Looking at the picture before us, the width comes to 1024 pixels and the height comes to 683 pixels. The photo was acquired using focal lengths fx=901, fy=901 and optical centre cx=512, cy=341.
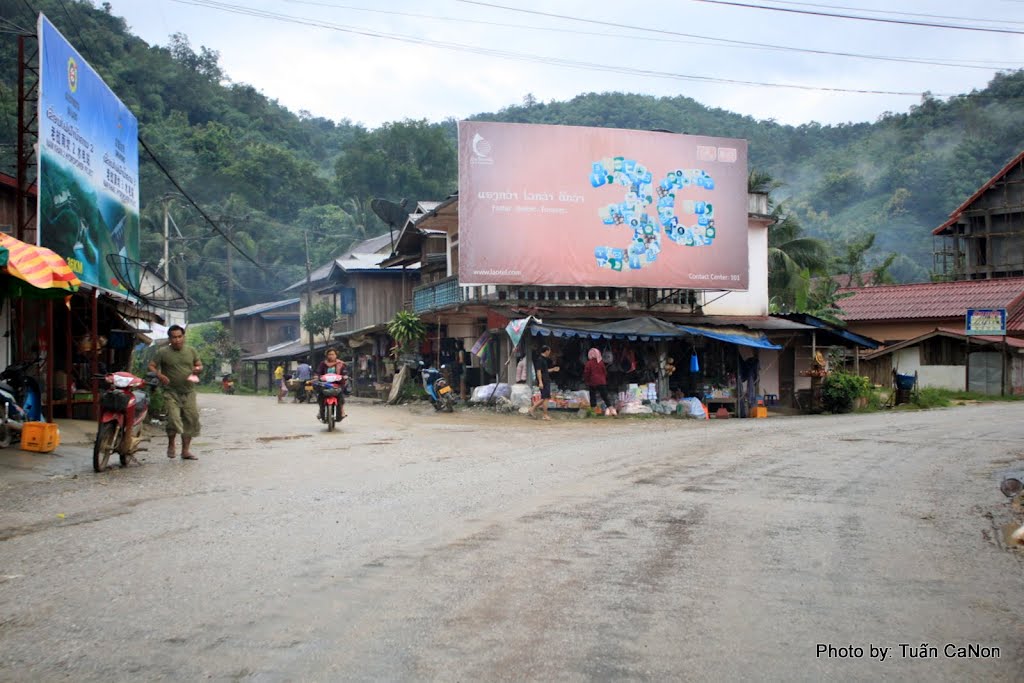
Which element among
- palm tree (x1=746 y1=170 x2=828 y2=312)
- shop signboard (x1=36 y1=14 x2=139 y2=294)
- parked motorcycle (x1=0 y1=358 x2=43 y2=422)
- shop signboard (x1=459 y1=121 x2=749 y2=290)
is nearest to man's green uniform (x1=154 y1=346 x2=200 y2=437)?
parked motorcycle (x1=0 y1=358 x2=43 y2=422)

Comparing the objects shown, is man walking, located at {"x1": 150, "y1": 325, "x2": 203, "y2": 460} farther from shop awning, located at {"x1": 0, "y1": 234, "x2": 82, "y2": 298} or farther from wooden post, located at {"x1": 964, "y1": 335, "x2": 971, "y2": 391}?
wooden post, located at {"x1": 964, "y1": 335, "x2": 971, "y2": 391}

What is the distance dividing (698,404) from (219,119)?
2032 inches

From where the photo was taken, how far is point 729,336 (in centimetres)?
2280

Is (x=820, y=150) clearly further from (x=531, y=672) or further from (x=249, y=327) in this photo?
(x=531, y=672)

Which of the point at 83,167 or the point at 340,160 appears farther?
the point at 340,160

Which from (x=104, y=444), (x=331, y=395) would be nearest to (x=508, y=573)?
(x=104, y=444)

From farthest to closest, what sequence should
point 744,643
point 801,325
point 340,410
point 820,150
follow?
point 820,150 < point 801,325 < point 340,410 < point 744,643

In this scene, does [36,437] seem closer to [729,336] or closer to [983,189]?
[729,336]

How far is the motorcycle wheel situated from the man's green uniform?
0.92m

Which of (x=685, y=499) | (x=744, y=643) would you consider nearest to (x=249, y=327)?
(x=685, y=499)

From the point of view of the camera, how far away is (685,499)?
8.20 m

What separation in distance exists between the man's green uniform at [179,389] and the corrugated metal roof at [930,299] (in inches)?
1305

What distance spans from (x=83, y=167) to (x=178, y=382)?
685cm

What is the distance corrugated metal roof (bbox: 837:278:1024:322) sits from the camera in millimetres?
38875
